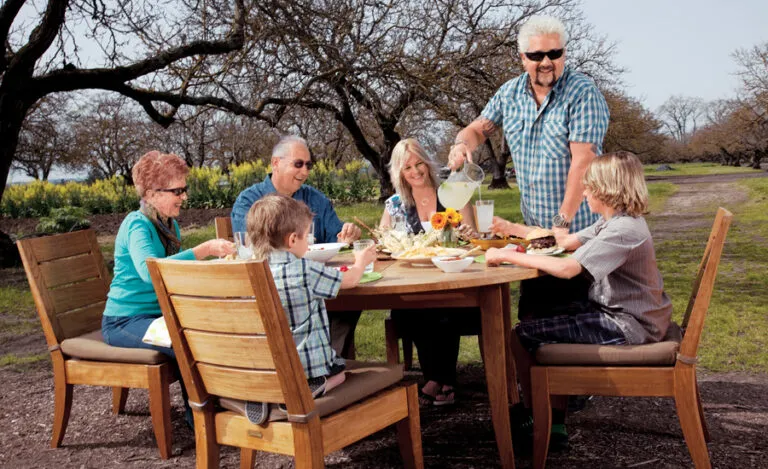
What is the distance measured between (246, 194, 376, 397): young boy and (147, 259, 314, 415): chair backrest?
198mm

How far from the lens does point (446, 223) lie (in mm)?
3670

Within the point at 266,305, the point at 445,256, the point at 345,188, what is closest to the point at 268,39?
the point at 445,256

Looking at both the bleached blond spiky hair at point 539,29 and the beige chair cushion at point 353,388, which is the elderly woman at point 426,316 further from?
the beige chair cushion at point 353,388

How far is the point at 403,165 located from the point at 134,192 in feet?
56.7

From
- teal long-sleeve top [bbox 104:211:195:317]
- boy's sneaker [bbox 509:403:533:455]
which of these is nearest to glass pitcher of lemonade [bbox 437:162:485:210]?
boy's sneaker [bbox 509:403:533:455]

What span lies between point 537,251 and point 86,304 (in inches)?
99.3

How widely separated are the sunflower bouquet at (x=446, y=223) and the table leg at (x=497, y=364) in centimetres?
57

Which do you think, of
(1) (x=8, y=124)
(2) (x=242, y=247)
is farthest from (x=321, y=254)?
(1) (x=8, y=124)

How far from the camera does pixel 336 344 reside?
4.09 metres

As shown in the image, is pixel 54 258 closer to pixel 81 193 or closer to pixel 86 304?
pixel 86 304

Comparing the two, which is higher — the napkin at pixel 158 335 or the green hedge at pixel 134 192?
the green hedge at pixel 134 192

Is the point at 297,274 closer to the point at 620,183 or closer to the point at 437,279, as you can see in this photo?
the point at 437,279

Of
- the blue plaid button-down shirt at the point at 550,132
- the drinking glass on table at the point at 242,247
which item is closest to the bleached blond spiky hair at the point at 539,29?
the blue plaid button-down shirt at the point at 550,132

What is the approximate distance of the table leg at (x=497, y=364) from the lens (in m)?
3.09
